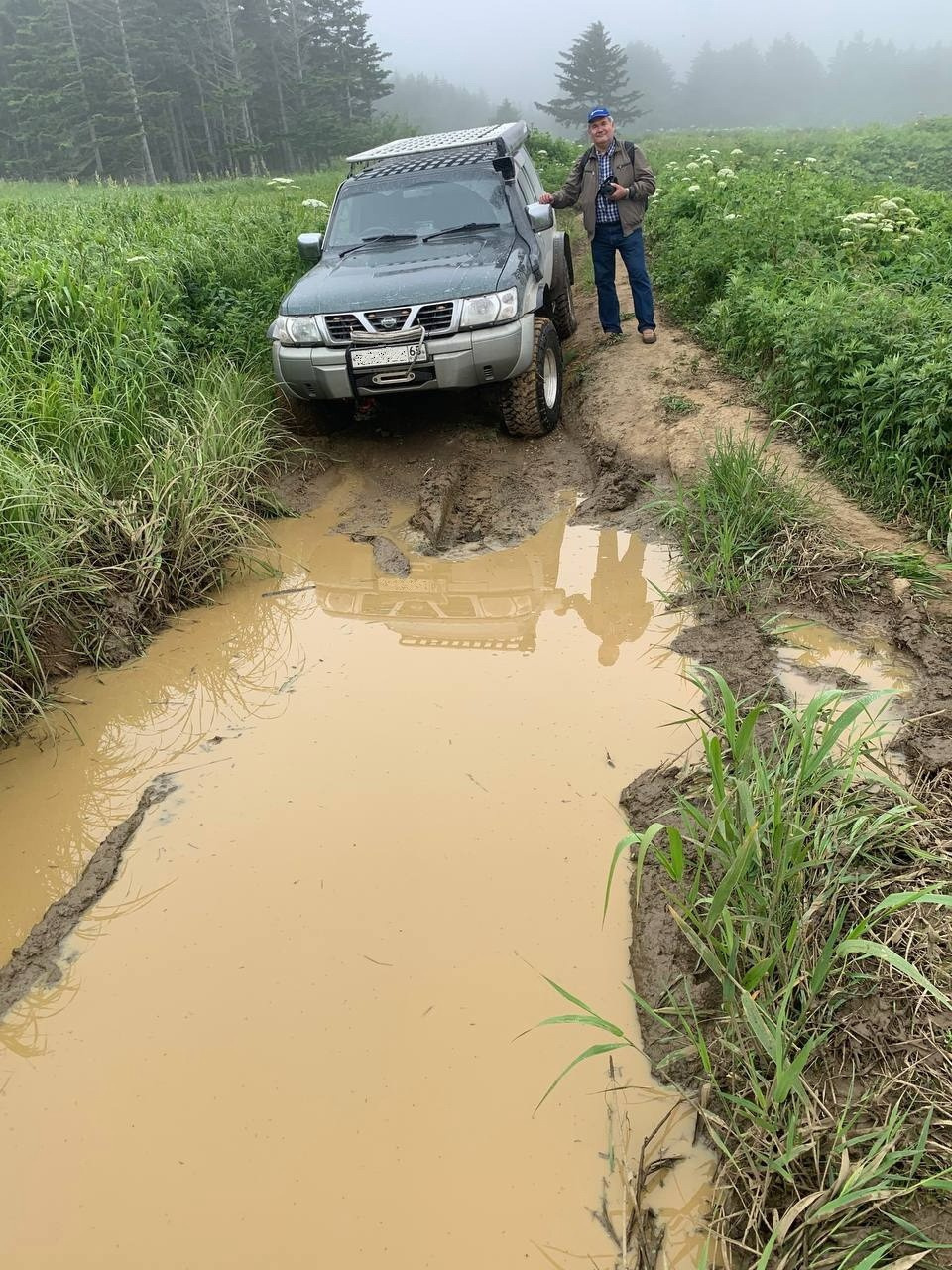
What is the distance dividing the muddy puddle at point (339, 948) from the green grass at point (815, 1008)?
0.60 feet

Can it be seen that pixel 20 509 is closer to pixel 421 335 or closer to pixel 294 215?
pixel 421 335

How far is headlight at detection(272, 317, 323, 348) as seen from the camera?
5121 mm

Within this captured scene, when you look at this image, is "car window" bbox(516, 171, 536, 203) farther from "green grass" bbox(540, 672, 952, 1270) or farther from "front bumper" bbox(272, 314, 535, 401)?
"green grass" bbox(540, 672, 952, 1270)

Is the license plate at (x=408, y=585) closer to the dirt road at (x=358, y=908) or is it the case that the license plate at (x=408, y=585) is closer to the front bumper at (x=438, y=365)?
the dirt road at (x=358, y=908)

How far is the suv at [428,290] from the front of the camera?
5000mm

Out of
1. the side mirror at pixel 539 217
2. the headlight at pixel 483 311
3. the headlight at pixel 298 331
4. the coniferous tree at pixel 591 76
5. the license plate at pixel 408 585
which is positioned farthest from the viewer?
the coniferous tree at pixel 591 76

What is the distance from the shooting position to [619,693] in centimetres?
349

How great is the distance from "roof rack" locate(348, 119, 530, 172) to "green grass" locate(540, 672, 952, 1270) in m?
5.70

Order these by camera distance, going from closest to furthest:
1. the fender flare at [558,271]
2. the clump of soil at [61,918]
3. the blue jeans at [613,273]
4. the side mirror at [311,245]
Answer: the clump of soil at [61,918] → the side mirror at [311,245] → the blue jeans at [613,273] → the fender flare at [558,271]

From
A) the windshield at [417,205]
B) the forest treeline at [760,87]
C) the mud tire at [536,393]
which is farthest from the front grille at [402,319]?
the forest treeline at [760,87]

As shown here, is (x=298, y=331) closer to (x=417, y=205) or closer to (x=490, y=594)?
(x=417, y=205)

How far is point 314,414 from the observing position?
601cm

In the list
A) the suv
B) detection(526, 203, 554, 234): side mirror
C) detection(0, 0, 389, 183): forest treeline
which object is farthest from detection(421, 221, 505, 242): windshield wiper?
detection(0, 0, 389, 183): forest treeline

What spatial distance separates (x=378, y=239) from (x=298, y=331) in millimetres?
1287
